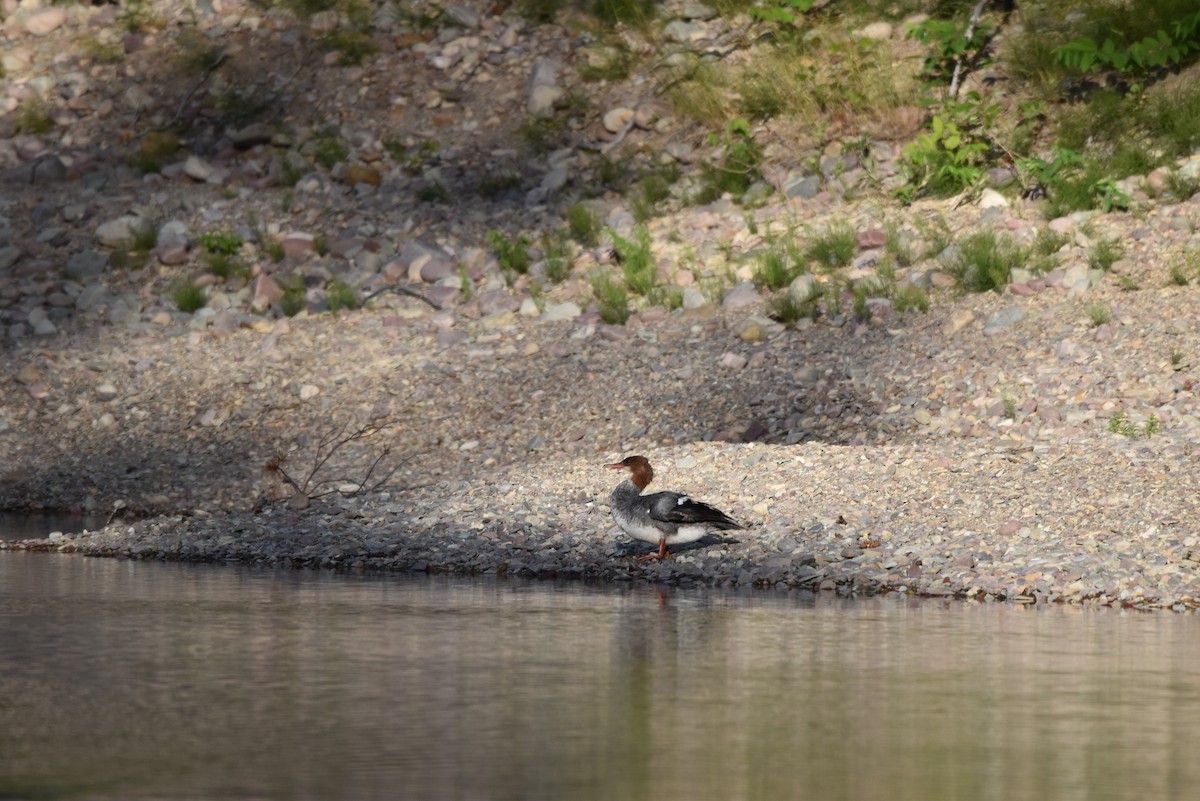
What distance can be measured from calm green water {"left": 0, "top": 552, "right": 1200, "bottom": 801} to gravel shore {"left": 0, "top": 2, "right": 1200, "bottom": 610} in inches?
58.4

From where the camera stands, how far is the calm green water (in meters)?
5.52

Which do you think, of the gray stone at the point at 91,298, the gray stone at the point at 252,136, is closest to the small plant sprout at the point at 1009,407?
the gray stone at the point at 91,298

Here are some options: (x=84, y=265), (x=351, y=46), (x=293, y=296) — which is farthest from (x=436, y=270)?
(x=351, y=46)

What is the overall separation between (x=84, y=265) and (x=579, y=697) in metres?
14.2

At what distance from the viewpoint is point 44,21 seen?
24.0m

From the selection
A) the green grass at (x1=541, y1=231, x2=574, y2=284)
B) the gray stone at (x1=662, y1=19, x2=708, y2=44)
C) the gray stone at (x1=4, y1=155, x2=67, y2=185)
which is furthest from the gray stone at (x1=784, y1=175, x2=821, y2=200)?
the gray stone at (x1=4, y1=155, x2=67, y2=185)

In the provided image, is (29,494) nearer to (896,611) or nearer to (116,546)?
(116,546)

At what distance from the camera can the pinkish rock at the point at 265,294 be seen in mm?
18641

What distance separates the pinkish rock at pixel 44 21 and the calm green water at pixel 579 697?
15.4 meters

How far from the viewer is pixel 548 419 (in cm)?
1558

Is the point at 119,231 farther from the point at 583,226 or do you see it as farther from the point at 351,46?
the point at 583,226

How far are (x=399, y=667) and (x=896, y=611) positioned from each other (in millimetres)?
3217

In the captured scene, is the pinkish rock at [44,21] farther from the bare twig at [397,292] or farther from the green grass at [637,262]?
the green grass at [637,262]

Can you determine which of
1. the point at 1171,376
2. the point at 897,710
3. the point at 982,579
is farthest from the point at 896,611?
the point at 1171,376
